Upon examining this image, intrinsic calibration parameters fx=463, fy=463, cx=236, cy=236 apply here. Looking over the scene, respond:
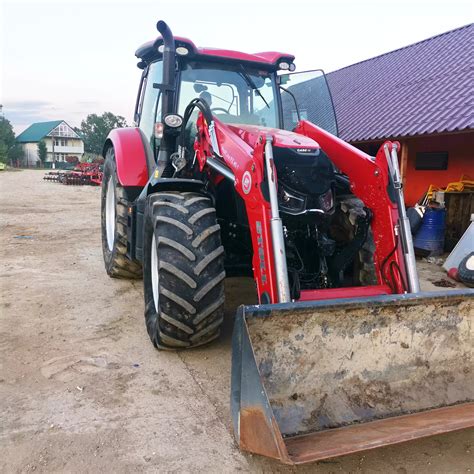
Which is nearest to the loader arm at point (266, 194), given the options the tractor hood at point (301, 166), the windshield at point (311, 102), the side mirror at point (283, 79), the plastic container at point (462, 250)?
the tractor hood at point (301, 166)

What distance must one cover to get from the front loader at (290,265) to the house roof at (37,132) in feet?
232

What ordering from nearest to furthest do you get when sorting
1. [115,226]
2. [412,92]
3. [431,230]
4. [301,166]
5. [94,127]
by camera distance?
1. [301,166]
2. [115,226]
3. [431,230]
4. [412,92]
5. [94,127]

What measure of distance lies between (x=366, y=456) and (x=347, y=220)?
5.60ft

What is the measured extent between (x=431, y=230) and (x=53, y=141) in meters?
67.8

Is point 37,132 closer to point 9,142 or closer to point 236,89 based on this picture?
point 9,142

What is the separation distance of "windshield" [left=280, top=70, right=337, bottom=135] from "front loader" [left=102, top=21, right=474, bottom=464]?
0.01m

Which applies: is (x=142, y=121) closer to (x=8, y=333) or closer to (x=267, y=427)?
(x=8, y=333)

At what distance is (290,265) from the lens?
10.4 feet

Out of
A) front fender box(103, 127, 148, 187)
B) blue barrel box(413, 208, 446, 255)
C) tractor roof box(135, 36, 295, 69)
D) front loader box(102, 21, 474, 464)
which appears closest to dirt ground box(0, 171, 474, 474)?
front loader box(102, 21, 474, 464)

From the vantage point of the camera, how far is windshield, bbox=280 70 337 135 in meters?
4.44

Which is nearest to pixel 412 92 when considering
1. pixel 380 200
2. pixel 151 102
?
pixel 151 102

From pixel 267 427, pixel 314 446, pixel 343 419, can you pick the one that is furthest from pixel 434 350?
pixel 267 427

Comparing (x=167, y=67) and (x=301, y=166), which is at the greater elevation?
(x=167, y=67)

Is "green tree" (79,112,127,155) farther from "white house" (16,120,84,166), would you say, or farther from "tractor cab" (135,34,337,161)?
"tractor cab" (135,34,337,161)
